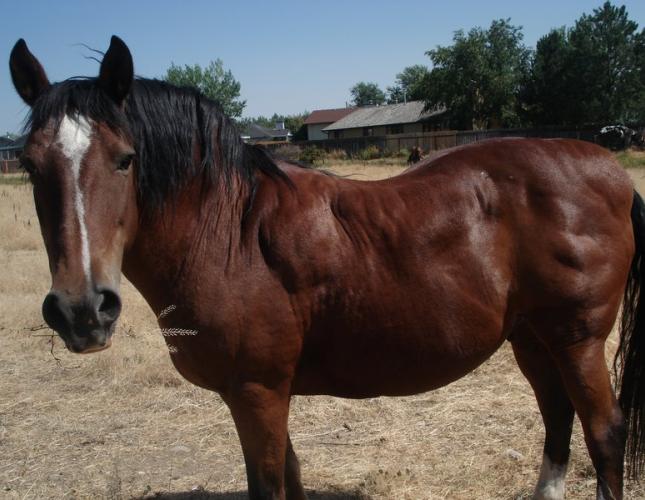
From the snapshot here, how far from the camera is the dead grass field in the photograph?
3.46m

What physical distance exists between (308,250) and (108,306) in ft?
2.72

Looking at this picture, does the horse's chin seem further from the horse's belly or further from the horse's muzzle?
the horse's belly

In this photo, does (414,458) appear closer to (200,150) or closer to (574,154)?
(574,154)

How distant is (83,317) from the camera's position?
181cm

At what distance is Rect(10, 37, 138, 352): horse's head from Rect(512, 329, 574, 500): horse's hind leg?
217cm

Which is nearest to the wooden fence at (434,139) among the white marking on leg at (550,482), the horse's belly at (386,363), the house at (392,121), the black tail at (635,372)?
the house at (392,121)

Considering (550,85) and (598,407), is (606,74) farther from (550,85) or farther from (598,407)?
(598,407)

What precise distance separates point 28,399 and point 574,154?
4.38 meters

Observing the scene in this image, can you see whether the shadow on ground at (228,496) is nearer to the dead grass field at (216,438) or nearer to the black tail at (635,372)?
the dead grass field at (216,438)

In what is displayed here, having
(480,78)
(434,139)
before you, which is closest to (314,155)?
(434,139)

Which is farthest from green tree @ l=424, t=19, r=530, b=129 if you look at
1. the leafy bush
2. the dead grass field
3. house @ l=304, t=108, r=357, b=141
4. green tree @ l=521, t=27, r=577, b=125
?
the dead grass field

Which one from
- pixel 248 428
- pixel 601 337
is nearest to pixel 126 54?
pixel 248 428

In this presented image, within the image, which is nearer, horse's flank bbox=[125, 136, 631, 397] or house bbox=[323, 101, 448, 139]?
horse's flank bbox=[125, 136, 631, 397]

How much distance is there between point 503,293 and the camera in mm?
2607
